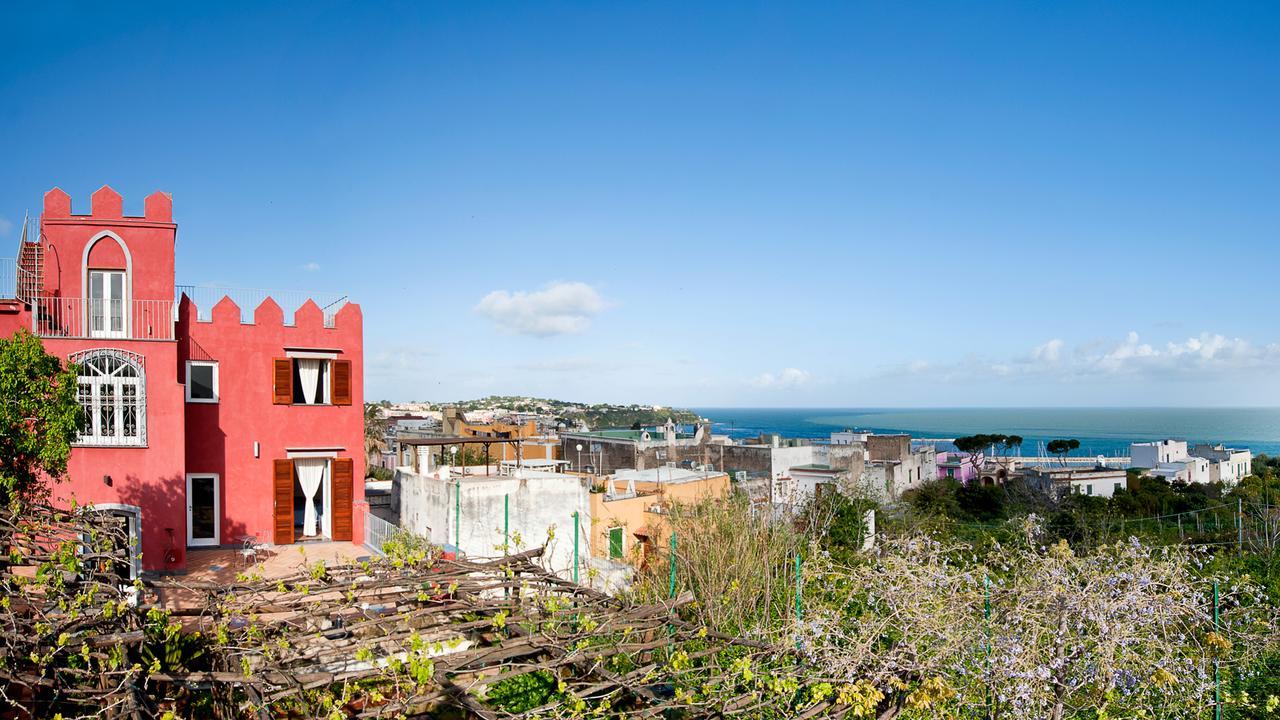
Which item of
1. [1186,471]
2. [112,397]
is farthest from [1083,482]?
[112,397]

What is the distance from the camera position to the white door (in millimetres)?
11898

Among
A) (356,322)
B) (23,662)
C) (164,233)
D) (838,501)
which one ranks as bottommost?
(838,501)

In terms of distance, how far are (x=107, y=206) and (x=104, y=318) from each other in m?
1.81

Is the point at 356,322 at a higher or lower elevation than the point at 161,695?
higher

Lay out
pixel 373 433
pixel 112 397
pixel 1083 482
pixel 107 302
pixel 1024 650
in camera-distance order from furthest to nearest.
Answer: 1. pixel 1083 482
2. pixel 373 433
3. pixel 107 302
4. pixel 112 397
5. pixel 1024 650

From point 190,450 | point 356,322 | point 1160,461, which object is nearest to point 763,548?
point 356,322

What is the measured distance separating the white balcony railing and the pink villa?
0.06ft

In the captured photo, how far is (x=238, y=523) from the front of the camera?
45.0ft

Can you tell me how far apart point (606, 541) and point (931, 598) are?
9.47 meters

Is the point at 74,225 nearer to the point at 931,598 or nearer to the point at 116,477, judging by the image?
the point at 116,477

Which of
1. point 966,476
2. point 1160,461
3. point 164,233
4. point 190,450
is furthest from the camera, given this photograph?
point 1160,461

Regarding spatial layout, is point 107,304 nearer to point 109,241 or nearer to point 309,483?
point 109,241

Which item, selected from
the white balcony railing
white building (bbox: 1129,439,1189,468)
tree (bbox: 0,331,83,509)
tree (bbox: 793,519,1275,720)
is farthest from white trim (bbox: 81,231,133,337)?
white building (bbox: 1129,439,1189,468)

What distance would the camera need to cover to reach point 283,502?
1400 cm
